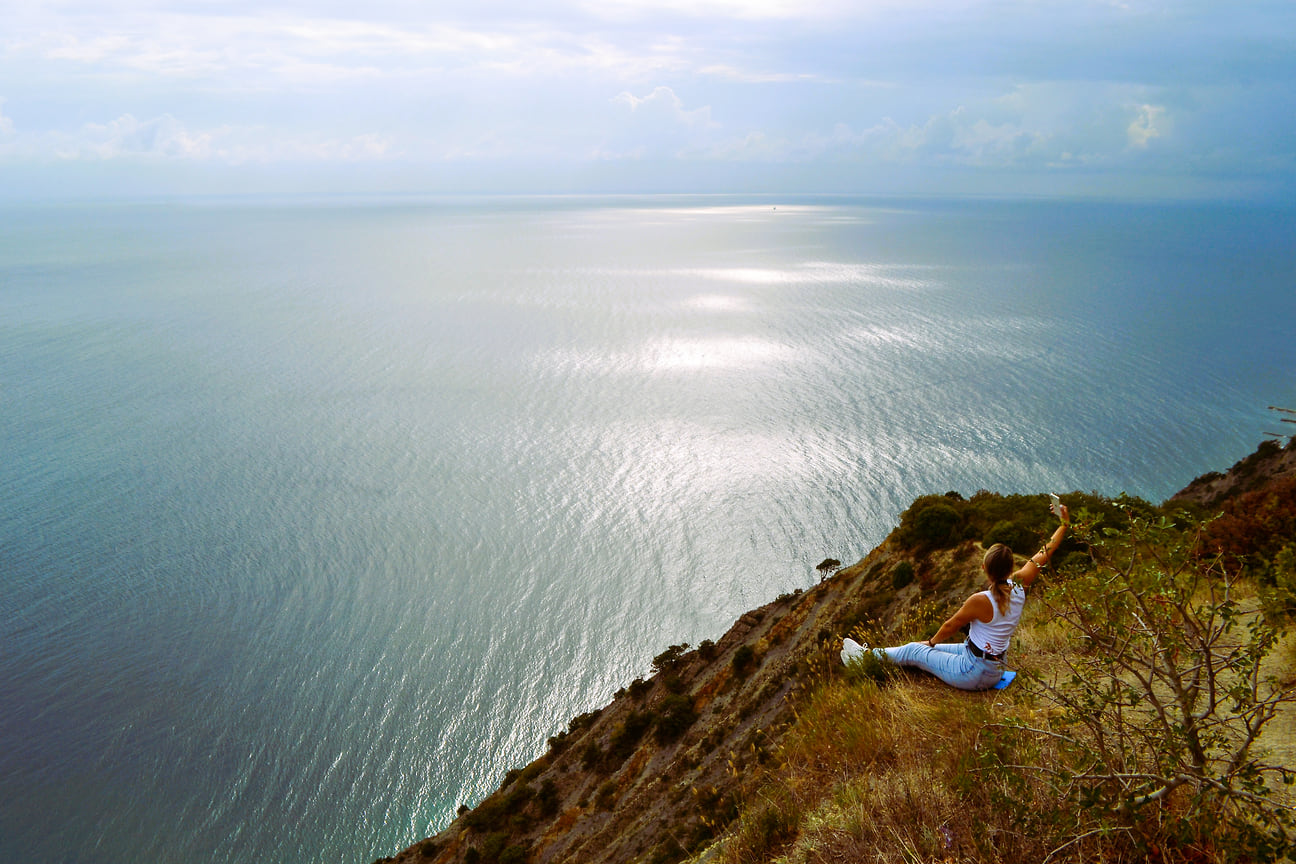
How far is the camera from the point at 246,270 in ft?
493

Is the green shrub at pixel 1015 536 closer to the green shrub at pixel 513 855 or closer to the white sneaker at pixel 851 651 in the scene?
the white sneaker at pixel 851 651

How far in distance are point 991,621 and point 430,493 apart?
153 ft

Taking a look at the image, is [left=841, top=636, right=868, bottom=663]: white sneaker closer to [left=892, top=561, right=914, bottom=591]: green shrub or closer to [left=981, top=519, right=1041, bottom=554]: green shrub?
[left=981, top=519, right=1041, bottom=554]: green shrub

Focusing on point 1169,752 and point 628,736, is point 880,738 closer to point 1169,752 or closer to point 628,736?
point 1169,752

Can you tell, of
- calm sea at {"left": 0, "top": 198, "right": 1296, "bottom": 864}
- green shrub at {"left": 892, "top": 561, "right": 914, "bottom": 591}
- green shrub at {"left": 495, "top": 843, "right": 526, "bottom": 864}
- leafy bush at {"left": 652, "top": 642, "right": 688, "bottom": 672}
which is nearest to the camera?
green shrub at {"left": 892, "top": 561, "right": 914, "bottom": 591}

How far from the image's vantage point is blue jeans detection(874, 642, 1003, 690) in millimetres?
9094

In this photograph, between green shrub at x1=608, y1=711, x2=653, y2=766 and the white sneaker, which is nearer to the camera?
the white sneaker

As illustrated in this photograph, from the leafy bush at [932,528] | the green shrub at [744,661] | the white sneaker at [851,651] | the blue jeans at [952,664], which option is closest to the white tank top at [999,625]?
the blue jeans at [952,664]

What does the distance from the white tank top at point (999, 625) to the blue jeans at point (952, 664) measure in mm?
245

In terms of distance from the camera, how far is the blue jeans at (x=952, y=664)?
358 inches

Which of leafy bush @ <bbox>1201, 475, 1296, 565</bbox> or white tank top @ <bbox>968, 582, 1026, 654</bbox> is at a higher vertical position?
white tank top @ <bbox>968, 582, 1026, 654</bbox>

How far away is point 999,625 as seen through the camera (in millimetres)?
8828

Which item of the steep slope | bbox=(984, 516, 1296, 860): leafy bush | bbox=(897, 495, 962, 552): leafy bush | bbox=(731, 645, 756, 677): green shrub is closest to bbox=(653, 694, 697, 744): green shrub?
the steep slope

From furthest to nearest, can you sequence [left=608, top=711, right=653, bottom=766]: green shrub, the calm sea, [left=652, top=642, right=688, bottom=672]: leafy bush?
the calm sea
[left=652, top=642, right=688, bottom=672]: leafy bush
[left=608, top=711, right=653, bottom=766]: green shrub
